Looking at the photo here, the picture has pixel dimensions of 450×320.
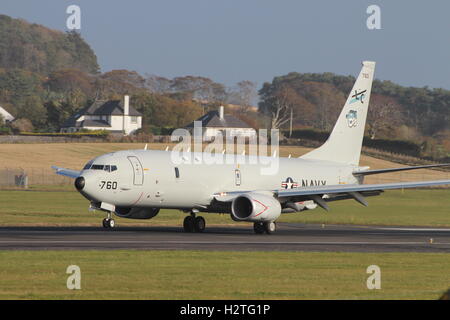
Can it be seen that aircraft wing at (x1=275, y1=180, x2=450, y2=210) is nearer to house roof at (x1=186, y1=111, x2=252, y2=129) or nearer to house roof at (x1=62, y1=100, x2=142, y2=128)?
house roof at (x1=186, y1=111, x2=252, y2=129)

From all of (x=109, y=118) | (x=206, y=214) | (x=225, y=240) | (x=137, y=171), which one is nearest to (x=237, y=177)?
(x=137, y=171)

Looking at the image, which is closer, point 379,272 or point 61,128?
point 379,272

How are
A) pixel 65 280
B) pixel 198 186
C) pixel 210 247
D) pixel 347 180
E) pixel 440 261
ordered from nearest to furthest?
pixel 65 280, pixel 440 261, pixel 210 247, pixel 198 186, pixel 347 180

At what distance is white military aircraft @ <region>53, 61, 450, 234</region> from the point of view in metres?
40.6

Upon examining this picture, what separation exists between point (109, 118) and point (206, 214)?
107 meters

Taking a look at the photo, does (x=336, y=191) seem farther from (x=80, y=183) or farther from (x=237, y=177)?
(x=80, y=183)

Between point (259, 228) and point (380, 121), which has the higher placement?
point (380, 121)

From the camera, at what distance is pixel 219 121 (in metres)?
153

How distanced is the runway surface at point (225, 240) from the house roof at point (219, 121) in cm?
10445

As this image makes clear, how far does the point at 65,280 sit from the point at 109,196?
17.5 m

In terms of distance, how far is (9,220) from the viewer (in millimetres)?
49281
